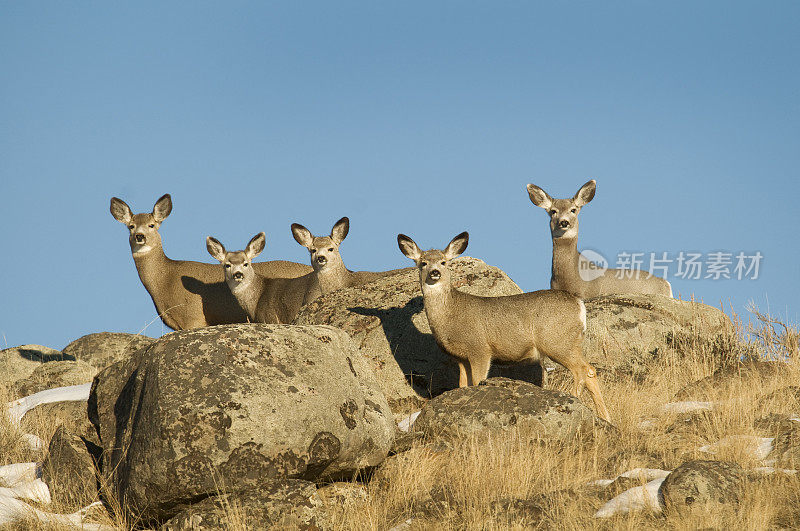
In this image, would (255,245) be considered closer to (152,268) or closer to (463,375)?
(152,268)

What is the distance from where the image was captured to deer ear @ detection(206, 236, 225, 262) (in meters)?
15.1

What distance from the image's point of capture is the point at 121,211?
639 inches

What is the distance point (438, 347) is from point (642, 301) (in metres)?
4.24

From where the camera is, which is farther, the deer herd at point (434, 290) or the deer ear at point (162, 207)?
the deer ear at point (162, 207)

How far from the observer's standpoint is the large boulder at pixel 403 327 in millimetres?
10758

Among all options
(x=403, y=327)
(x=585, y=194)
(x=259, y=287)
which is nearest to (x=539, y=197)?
(x=585, y=194)

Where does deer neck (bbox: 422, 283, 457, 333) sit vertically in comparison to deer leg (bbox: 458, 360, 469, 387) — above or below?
above

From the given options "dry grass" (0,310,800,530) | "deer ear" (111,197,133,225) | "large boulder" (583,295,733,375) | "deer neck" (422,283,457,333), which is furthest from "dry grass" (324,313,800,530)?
"deer ear" (111,197,133,225)

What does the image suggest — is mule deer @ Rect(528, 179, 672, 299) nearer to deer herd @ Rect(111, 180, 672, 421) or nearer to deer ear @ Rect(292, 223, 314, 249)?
deer herd @ Rect(111, 180, 672, 421)

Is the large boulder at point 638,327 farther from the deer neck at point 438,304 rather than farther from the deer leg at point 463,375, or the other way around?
the deer neck at point 438,304

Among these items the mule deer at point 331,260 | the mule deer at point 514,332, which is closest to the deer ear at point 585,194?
the mule deer at point 331,260

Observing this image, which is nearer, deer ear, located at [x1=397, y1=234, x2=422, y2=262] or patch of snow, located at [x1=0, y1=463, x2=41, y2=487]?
patch of snow, located at [x1=0, y1=463, x2=41, y2=487]

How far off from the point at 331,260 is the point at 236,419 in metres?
8.01

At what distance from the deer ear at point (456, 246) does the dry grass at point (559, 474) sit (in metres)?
2.53
